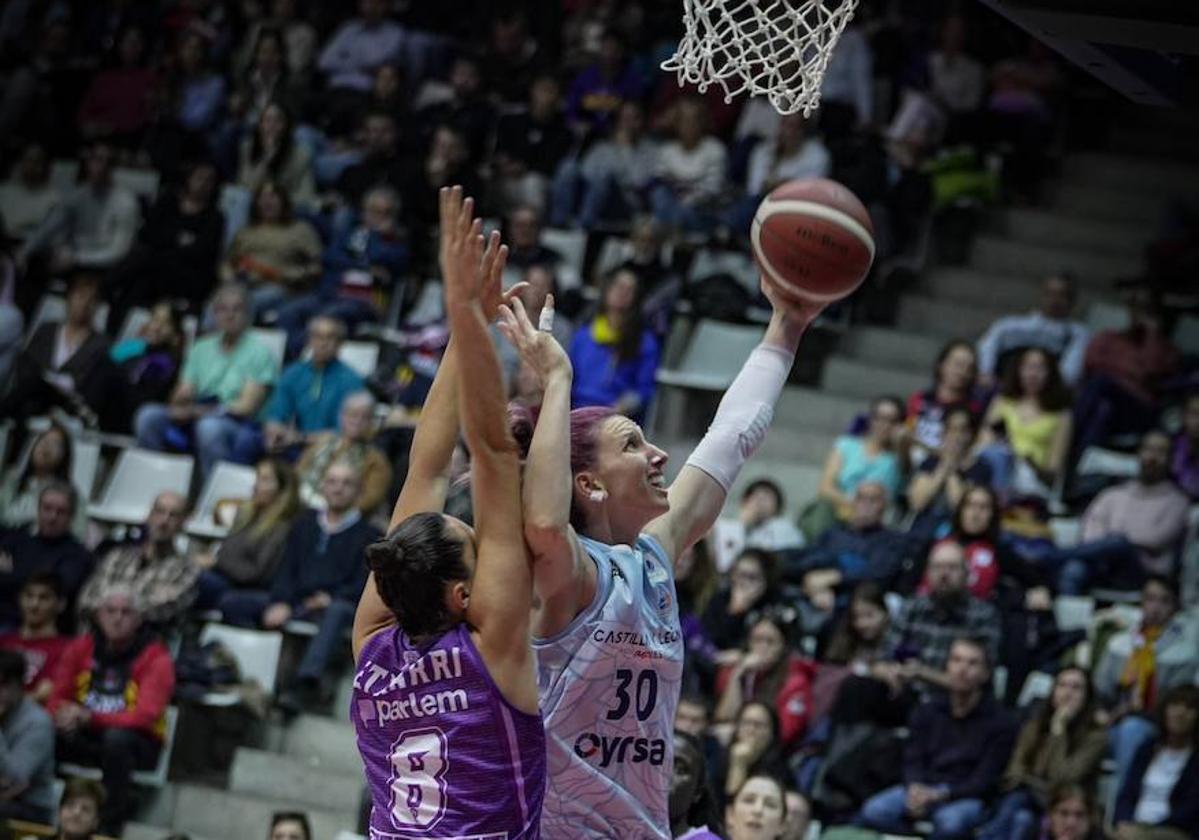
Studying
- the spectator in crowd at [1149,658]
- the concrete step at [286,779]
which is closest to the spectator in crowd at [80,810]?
the concrete step at [286,779]

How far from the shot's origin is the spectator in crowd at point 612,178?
42.9 feet

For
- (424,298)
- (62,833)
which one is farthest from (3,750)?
(424,298)

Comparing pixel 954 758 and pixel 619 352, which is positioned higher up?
pixel 619 352

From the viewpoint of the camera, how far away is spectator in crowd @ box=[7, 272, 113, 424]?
1234cm

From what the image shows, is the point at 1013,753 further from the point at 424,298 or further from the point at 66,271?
the point at 66,271

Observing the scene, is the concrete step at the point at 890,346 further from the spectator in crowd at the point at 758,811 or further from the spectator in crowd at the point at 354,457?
the spectator in crowd at the point at 758,811

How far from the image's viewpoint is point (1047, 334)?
11797mm

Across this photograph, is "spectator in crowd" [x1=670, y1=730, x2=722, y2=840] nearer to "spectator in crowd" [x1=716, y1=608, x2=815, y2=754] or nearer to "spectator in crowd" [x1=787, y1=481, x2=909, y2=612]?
"spectator in crowd" [x1=716, y1=608, x2=815, y2=754]

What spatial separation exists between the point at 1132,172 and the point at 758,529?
417 cm

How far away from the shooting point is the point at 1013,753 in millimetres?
9164

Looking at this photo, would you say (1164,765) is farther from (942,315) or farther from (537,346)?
(537,346)

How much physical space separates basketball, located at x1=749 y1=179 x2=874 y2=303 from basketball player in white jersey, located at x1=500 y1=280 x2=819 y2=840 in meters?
0.86

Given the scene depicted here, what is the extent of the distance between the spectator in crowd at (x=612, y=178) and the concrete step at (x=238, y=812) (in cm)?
448

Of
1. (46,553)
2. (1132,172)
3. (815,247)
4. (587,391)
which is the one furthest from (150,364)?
(815,247)
